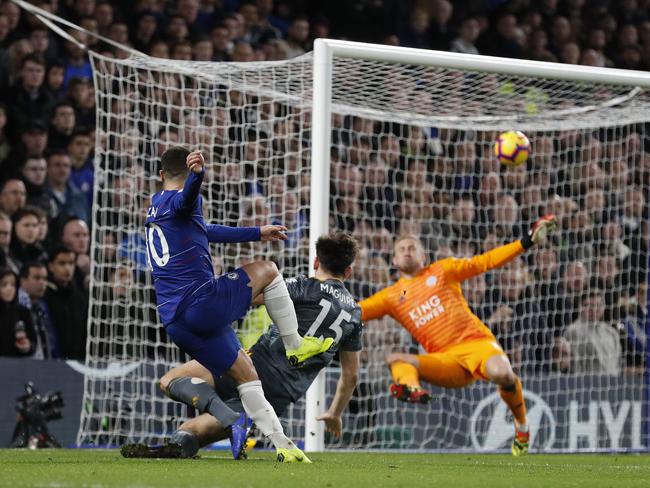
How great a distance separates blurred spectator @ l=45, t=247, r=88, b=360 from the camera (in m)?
9.63

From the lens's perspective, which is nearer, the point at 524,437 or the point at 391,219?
the point at 524,437

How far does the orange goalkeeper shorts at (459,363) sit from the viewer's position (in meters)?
8.99

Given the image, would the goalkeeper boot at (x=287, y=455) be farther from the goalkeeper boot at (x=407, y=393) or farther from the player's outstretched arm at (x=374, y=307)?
the player's outstretched arm at (x=374, y=307)

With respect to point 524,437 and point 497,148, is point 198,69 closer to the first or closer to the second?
point 497,148

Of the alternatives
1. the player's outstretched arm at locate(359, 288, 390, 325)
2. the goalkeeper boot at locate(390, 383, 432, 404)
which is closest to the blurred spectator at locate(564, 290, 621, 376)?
the player's outstretched arm at locate(359, 288, 390, 325)

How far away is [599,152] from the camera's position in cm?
1253

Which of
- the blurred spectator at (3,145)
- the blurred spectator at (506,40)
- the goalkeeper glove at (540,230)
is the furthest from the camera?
the blurred spectator at (506,40)

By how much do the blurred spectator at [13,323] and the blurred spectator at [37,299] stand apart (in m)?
0.05

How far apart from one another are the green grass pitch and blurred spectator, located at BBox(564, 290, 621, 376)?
4.34 metres

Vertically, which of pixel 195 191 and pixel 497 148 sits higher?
pixel 497 148

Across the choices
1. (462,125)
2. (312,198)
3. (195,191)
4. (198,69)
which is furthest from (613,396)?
(195,191)

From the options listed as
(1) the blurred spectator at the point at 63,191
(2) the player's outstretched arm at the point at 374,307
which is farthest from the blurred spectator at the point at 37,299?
(2) the player's outstretched arm at the point at 374,307

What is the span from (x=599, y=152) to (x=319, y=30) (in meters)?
3.46

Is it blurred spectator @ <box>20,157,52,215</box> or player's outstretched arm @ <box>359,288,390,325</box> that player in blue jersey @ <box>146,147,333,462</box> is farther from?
blurred spectator @ <box>20,157,52,215</box>
